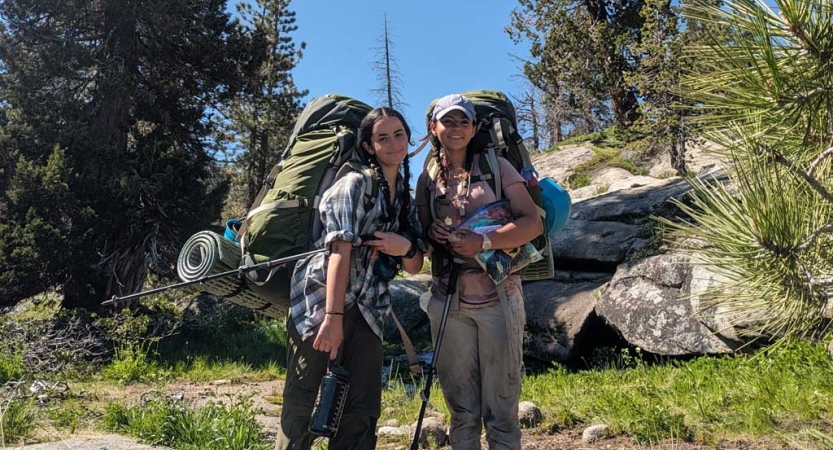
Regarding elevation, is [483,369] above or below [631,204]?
below

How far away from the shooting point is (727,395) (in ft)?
15.6

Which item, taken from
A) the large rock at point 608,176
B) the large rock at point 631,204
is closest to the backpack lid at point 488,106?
the large rock at point 631,204

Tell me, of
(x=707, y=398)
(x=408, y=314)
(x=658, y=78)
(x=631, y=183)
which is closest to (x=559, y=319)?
(x=408, y=314)

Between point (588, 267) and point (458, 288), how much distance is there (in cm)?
740

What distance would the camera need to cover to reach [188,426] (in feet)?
14.1

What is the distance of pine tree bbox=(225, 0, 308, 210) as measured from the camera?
1543 centimetres

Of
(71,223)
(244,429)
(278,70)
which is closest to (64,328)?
(71,223)

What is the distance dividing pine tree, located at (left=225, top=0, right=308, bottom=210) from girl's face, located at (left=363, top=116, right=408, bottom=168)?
10668mm

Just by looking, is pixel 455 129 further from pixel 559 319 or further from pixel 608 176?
pixel 608 176

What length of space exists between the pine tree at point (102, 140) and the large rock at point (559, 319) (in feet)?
21.2

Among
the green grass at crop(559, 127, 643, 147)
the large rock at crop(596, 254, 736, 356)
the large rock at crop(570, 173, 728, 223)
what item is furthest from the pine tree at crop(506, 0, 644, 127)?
the large rock at crop(596, 254, 736, 356)

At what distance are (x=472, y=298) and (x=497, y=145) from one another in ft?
2.56

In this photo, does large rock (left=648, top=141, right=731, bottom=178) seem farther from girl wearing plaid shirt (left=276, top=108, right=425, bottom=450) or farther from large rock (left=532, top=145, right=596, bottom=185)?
girl wearing plaid shirt (left=276, top=108, right=425, bottom=450)

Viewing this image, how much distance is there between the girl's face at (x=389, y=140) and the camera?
2893 mm
